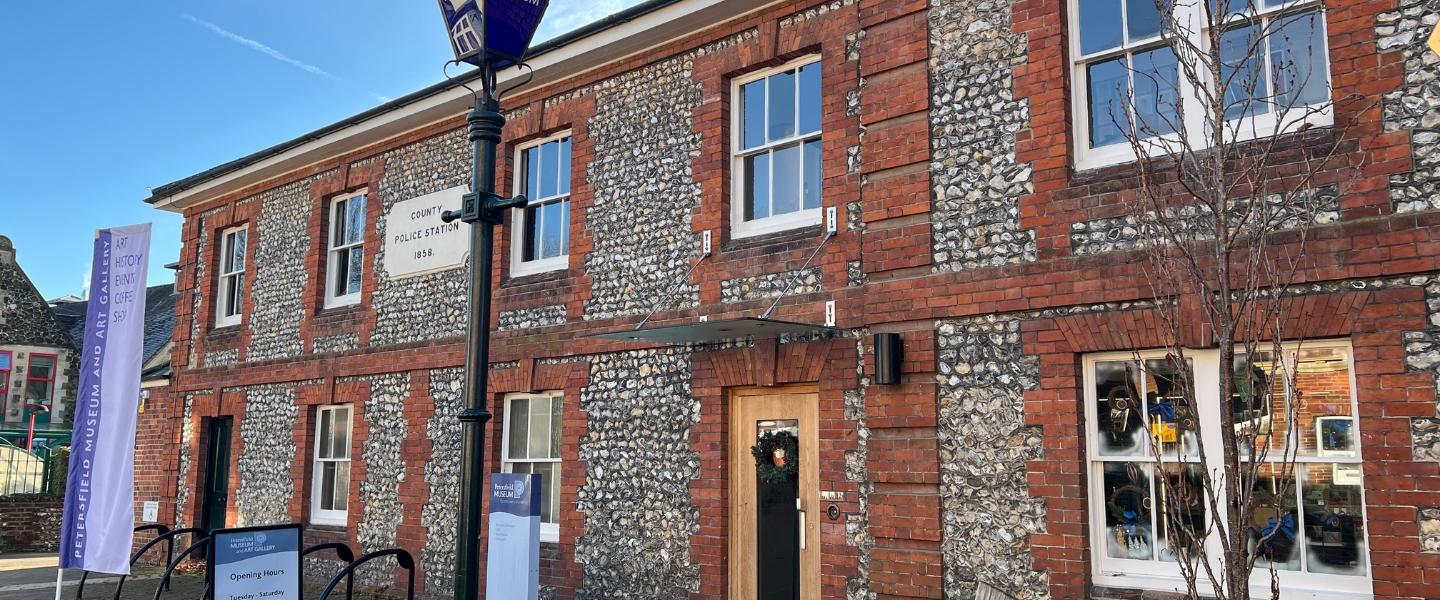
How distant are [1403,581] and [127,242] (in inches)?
A: 406

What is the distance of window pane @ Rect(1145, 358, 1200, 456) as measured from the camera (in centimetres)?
645

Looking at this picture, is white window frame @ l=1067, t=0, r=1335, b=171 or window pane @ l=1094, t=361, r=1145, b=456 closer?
white window frame @ l=1067, t=0, r=1335, b=171

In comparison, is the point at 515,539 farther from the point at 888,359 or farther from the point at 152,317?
the point at 152,317

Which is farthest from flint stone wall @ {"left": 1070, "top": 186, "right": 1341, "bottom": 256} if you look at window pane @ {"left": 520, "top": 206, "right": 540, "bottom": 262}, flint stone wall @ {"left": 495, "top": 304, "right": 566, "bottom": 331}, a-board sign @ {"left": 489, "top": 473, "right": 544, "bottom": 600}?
window pane @ {"left": 520, "top": 206, "right": 540, "bottom": 262}

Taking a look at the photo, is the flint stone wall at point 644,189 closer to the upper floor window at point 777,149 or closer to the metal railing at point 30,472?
the upper floor window at point 777,149

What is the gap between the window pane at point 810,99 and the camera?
8727mm

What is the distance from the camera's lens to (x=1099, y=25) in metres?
7.20

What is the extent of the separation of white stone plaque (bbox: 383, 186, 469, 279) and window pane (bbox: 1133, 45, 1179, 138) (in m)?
Result: 7.05

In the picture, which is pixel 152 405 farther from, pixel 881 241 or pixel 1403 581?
pixel 1403 581

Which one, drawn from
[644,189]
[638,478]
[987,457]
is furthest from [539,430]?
[987,457]

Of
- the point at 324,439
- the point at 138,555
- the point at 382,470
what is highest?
the point at 324,439

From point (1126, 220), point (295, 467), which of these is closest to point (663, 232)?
point (1126, 220)

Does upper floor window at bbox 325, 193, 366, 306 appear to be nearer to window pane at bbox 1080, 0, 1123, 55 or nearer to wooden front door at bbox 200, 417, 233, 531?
wooden front door at bbox 200, 417, 233, 531

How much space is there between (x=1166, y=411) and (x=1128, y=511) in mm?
682
